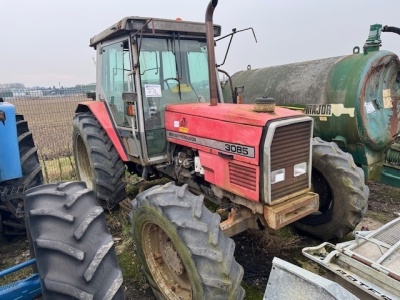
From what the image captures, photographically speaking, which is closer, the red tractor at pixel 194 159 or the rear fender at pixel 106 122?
the red tractor at pixel 194 159

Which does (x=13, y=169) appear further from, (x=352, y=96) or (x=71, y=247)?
(x=352, y=96)

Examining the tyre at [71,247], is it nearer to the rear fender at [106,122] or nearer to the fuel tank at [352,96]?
the rear fender at [106,122]

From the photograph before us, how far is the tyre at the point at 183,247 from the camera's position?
2.14m

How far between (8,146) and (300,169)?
8.49 ft

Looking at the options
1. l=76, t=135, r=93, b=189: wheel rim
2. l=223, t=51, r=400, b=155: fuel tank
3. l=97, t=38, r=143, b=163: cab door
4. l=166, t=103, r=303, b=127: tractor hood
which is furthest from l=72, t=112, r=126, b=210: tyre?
l=223, t=51, r=400, b=155: fuel tank

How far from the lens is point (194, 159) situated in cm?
334

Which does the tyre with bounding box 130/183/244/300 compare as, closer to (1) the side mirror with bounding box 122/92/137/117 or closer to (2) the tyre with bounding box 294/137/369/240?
(1) the side mirror with bounding box 122/92/137/117

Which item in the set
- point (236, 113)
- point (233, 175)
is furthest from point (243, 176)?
point (236, 113)

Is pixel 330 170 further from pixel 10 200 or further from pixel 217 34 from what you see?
pixel 10 200

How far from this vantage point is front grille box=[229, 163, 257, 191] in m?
2.61

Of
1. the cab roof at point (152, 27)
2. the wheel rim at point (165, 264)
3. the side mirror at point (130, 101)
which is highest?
the cab roof at point (152, 27)

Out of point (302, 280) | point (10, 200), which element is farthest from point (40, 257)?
point (10, 200)

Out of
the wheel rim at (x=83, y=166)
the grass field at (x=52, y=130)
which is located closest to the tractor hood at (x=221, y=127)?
the wheel rim at (x=83, y=166)

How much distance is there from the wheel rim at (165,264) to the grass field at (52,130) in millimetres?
3397
